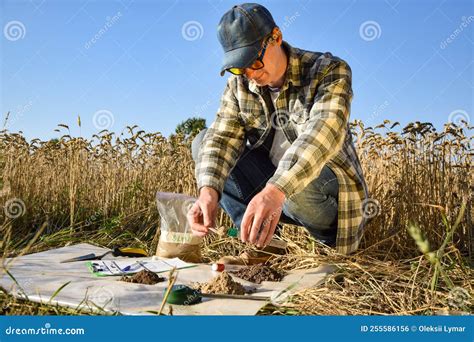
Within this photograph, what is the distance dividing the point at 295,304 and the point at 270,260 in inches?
40.9

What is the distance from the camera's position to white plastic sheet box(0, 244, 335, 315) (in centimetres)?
211

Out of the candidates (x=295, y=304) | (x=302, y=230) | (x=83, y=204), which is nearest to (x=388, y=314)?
(x=295, y=304)

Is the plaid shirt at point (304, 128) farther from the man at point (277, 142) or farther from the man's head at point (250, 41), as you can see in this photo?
the man's head at point (250, 41)

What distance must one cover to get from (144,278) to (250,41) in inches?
51.1

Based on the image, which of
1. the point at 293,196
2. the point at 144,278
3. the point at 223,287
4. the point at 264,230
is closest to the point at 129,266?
the point at 144,278

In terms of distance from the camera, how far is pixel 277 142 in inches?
121

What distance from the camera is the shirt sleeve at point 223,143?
2863 mm

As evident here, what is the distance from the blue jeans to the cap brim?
790 mm

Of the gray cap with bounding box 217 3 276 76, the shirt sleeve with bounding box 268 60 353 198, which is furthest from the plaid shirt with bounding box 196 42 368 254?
the gray cap with bounding box 217 3 276 76

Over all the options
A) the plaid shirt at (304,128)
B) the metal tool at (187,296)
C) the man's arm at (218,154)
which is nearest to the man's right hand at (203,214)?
the man's arm at (218,154)

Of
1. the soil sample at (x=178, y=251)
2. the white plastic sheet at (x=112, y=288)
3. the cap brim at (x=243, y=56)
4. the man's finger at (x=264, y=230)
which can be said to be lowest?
the white plastic sheet at (x=112, y=288)

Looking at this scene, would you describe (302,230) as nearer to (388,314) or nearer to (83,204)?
(388,314)

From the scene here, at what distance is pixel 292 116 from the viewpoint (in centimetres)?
286

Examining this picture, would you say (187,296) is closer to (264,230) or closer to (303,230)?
(264,230)
